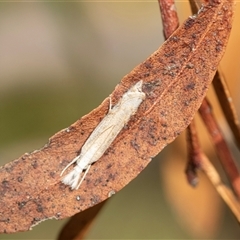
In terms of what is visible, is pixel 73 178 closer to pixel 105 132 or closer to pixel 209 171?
pixel 105 132

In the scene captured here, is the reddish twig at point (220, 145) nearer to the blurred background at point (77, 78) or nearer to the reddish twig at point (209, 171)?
the reddish twig at point (209, 171)

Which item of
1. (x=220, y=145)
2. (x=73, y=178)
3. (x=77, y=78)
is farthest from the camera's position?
(x=77, y=78)

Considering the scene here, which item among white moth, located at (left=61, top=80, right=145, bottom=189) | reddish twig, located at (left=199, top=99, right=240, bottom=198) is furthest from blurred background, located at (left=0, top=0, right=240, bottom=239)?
white moth, located at (left=61, top=80, right=145, bottom=189)

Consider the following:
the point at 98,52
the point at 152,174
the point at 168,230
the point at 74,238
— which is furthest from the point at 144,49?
the point at 74,238

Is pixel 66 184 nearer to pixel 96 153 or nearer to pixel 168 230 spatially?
pixel 96 153

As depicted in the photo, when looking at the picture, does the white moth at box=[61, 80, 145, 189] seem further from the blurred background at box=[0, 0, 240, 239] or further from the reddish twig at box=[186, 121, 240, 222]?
the blurred background at box=[0, 0, 240, 239]

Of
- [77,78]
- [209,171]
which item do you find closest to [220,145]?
[209,171]
